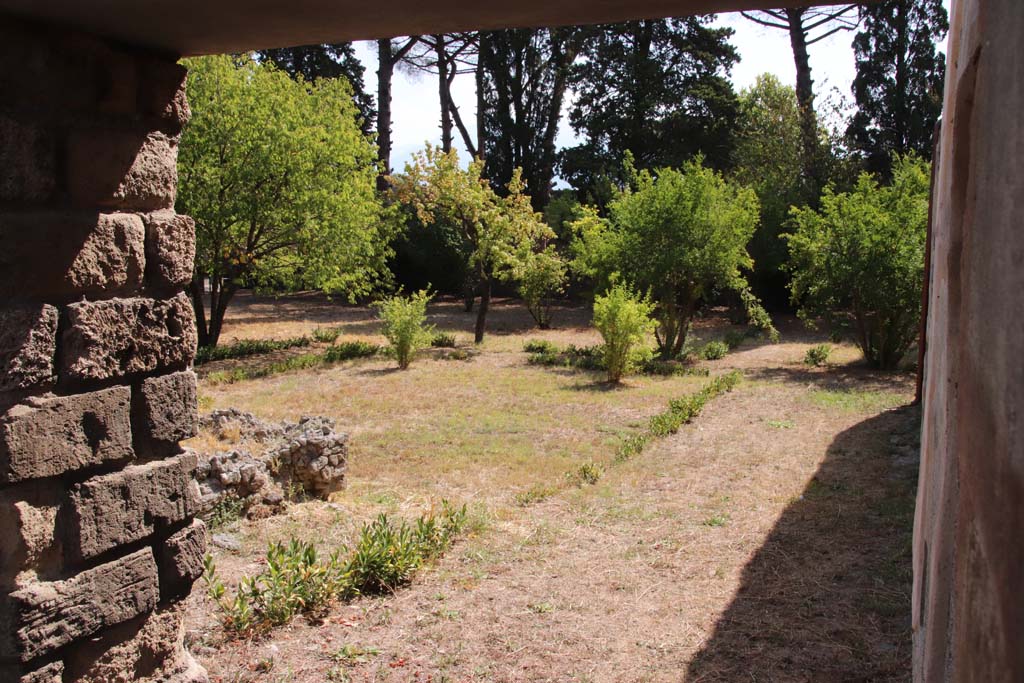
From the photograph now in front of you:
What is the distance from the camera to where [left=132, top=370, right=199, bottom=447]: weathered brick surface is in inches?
108

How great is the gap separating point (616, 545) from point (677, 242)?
9.94 meters

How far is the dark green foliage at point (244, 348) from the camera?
14117 millimetres

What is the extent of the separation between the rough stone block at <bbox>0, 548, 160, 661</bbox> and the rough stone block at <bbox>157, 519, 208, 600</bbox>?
0.21 feet

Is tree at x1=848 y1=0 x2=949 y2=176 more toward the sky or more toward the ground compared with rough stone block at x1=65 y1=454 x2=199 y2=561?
more toward the sky

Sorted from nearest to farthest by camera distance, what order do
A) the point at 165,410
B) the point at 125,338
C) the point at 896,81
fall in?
the point at 125,338 → the point at 165,410 → the point at 896,81

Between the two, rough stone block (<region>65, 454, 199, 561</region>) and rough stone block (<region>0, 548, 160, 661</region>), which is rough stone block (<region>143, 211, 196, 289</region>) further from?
rough stone block (<region>0, 548, 160, 661</region>)

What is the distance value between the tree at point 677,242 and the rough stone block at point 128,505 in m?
11.9

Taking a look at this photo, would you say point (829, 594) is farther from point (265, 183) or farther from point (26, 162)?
point (265, 183)

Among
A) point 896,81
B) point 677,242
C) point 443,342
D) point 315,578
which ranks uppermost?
point 896,81

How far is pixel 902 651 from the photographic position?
151 inches

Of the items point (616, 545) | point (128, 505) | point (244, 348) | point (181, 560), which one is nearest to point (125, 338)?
point (128, 505)

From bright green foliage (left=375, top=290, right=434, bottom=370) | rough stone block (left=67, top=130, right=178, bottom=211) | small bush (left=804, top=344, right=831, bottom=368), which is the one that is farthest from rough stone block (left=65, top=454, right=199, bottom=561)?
small bush (left=804, top=344, right=831, bottom=368)

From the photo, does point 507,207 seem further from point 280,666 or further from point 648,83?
point 280,666

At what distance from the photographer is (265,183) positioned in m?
14.1
